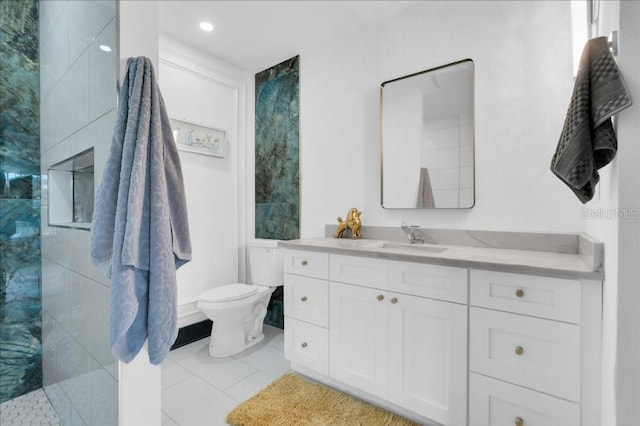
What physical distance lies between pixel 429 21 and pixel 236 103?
1843mm

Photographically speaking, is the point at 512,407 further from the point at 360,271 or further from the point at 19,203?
the point at 19,203

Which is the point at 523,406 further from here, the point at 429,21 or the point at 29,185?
the point at 29,185

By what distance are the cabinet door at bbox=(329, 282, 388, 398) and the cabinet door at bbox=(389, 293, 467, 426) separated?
2.0 inches

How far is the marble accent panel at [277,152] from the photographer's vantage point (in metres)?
2.75

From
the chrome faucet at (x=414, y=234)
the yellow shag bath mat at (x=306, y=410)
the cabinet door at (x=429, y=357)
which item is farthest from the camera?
the chrome faucet at (x=414, y=234)

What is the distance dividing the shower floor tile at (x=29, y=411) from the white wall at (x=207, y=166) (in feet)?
2.96

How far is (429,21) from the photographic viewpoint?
6.65 ft

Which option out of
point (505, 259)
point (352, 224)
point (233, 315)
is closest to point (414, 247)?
point (352, 224)

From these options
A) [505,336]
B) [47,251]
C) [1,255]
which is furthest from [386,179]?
[1,255]

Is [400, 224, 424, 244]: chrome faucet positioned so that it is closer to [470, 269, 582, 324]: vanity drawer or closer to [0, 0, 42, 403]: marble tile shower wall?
[470, 269, 582, 324]: vanity drawer

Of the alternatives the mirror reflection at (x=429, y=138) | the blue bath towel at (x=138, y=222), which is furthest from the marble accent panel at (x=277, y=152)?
the blue bath towel at (x=138, y=222)

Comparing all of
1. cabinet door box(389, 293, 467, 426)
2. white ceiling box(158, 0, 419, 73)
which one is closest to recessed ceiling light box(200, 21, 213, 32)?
white ceiling box(158, 0, 419, 73)

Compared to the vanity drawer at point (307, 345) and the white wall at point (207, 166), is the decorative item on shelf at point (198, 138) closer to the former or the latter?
the white wall at point (207, 166)

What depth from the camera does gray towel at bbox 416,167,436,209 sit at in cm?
204
